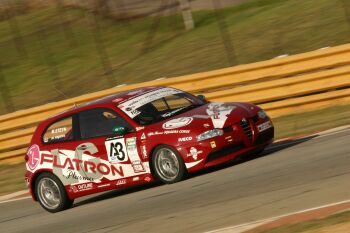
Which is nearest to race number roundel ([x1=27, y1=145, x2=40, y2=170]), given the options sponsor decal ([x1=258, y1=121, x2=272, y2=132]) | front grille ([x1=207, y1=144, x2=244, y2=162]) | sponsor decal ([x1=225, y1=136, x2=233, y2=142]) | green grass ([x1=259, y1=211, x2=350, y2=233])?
front grille ([x1=207, y1=144, x2=244, y2=162])

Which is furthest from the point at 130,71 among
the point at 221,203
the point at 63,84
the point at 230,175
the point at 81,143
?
the point at 221,203

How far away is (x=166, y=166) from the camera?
12.1 metres

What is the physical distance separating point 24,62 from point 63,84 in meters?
4.13

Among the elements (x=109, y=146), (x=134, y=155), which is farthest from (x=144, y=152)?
(x=109, y=146)

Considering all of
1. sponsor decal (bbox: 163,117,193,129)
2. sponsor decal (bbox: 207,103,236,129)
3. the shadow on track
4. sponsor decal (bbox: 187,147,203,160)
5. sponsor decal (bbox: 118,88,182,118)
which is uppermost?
sponsor decal (bbox: 118,88,182,118)

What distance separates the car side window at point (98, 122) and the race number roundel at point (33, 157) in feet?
3.03

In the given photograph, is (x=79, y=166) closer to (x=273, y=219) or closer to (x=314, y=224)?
(x=273, y=219)

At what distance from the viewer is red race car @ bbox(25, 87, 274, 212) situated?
11.9 metres

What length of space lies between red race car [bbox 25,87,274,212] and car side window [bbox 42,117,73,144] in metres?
0.02

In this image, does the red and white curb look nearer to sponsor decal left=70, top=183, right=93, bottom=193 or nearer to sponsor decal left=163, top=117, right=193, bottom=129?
sponsor decal left=163, top=117, right=193, bottom=129

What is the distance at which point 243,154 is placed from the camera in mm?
12102

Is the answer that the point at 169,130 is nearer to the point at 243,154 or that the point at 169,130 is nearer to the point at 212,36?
the point at 243,154

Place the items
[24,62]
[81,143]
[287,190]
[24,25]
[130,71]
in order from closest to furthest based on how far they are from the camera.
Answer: [287,190] < [81,143] < [130,71] < [24,62] < [24,25]

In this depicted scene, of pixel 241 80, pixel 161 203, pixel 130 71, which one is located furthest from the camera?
pixel 130 71
